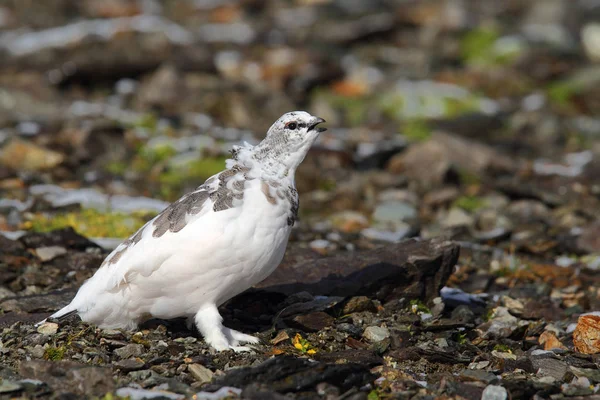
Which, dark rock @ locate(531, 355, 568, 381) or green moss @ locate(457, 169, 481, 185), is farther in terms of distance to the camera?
green moss @ locate(457, 169, 481, 185)

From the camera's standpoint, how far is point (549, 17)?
2270 cm

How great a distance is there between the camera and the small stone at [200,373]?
17.8ft

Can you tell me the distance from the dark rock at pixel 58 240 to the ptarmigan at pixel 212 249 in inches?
92.2

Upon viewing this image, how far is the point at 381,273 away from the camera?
23.6ft

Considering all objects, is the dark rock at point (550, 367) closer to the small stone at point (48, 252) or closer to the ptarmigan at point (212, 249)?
the ptarmigan at point (212, 249)

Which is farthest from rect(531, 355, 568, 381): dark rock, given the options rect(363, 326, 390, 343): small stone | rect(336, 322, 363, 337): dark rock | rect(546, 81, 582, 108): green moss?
rect(546, 81, 582, 108): green moss

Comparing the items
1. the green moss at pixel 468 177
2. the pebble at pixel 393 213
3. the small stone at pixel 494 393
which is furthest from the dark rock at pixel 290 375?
the green moss at pixel 468 177

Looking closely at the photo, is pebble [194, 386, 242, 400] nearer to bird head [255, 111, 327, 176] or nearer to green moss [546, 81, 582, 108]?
bird head [255, 111, 327, 176]

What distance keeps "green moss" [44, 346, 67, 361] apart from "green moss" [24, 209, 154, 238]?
347 centimetres

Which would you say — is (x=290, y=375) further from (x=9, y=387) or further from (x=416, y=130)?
(x=416, y=130)

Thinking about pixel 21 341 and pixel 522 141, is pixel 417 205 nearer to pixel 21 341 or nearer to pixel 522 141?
pixel 522 141

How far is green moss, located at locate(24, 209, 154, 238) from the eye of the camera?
9.30 m

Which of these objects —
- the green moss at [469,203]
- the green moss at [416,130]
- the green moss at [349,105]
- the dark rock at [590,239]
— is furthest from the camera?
the green moss at [349,105]

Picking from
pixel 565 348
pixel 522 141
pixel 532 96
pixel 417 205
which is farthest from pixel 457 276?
pixel 532 96
